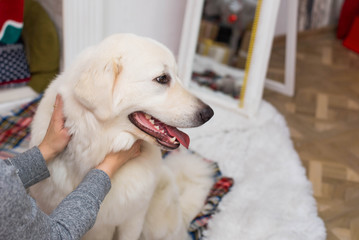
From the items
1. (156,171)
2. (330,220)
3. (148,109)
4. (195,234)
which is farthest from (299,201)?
(148,109)

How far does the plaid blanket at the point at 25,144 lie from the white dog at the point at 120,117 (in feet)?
1.21

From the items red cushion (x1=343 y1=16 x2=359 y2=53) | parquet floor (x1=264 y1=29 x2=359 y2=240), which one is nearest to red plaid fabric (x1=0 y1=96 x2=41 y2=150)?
parquet floor (x1=264 y1=29 x2=359 y2=240)

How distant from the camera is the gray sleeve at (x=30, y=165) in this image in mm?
1085

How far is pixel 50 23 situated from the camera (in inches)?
83.0

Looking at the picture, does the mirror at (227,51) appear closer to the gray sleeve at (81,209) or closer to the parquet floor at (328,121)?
the parquet floor at (328,121)

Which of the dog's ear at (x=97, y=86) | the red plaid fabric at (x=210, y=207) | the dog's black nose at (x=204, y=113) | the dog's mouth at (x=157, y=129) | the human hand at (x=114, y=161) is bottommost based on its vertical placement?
the red plaid fabric at (x=210, y=207)

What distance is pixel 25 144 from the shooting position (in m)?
1.82

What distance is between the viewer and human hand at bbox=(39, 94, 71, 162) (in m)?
1.06

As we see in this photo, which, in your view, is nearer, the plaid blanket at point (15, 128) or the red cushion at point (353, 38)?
the plaid blanket at point (15, 128)

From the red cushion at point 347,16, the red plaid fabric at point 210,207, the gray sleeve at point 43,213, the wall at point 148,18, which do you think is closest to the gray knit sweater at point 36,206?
the gray sleeve at point 43,213

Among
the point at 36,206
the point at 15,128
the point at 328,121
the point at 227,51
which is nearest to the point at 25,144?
the point at 15,128

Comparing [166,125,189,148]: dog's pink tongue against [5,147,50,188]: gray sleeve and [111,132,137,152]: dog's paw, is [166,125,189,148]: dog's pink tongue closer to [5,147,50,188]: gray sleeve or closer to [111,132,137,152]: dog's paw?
[111,132,137,152]: dog's paw

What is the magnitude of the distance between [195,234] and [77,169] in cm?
65

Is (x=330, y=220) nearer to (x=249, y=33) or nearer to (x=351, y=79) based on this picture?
(x=249, y=33)
